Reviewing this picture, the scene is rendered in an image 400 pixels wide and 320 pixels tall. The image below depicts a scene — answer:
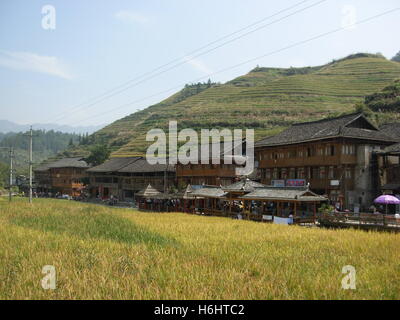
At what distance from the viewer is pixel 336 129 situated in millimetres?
31188

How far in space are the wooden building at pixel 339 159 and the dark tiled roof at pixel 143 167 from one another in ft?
54.2

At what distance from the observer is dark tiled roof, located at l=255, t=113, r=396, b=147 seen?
101 ft

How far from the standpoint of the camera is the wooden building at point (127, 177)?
159 feet

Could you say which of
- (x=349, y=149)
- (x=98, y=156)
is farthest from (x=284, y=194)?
(x=98, y=156)

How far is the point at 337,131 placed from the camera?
100 feet

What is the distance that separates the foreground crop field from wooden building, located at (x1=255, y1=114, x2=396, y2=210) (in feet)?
41.1

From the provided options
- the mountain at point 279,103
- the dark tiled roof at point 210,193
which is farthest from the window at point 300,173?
the mountain at point 279,103

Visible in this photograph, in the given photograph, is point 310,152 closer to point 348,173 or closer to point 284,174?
point 348,173

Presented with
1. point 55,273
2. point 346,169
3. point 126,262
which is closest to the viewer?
point 55,273

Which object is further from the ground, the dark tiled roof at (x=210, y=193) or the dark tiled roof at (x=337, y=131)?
the dark tiled roof at (x=337, y=131)

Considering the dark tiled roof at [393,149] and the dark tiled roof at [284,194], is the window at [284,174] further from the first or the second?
the dark tiled roof at [393,149]
